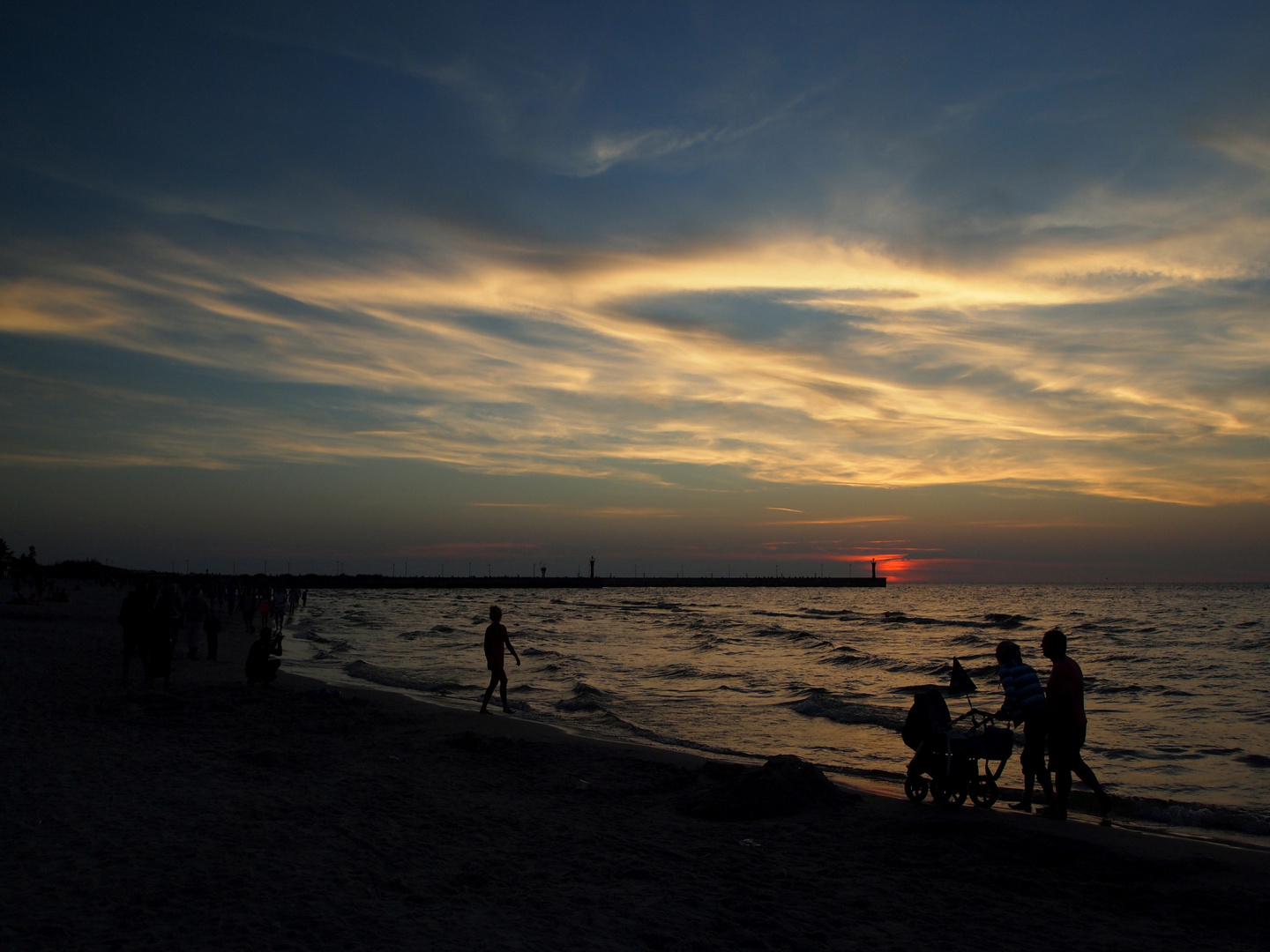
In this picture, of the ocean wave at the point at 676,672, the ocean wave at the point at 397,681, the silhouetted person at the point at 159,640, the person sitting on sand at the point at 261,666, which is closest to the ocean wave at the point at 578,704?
the ocean wave at the point at 397,681

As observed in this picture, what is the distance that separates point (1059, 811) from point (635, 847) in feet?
15.2

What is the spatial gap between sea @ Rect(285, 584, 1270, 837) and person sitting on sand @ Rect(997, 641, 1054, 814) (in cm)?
173

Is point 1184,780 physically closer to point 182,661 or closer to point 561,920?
point 561,920

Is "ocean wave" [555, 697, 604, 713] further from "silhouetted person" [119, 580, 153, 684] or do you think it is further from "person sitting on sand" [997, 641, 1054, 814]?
"person sitting on sand" [997, 641, 1054, 814]

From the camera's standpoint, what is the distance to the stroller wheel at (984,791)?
8992mm

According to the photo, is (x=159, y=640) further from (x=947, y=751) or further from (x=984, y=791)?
(x=984, y=791)

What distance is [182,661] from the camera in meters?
21.4

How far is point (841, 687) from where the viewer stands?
22797 mm

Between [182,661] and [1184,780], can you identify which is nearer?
[1184,780]

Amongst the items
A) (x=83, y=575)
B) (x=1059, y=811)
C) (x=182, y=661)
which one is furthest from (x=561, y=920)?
(x=83, y=575)

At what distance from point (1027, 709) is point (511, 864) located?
5524mm

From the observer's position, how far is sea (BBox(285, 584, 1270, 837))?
1250 cm

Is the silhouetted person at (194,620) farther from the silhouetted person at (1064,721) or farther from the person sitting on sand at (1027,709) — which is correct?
the silhouetted person at (1064,721)

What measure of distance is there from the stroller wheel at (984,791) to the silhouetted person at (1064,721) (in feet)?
2.00
